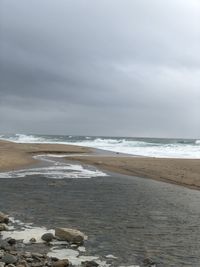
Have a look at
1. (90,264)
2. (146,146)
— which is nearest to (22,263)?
(90,264)

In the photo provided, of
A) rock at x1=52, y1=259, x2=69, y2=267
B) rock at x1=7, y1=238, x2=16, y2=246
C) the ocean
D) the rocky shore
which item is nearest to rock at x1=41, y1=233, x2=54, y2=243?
the rocky shore

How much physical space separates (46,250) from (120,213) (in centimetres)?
506

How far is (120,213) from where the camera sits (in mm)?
14586

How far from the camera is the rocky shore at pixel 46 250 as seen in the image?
28.7 ft

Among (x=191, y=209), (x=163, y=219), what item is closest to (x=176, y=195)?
(x=191, y=209)

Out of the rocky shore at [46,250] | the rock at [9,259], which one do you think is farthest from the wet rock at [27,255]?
the rock at [9,259]

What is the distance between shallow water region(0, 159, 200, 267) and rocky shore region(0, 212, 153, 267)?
350 millimetres

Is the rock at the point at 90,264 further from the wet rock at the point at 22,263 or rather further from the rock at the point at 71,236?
the rock at the point at 71,236

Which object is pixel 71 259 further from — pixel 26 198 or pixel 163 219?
pixel 26 198

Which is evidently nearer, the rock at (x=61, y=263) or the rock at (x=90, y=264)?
the rock at (x=61, y=263)

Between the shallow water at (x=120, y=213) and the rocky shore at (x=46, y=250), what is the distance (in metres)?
0.35

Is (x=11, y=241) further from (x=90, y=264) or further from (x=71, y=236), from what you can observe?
(x=90, y=264)

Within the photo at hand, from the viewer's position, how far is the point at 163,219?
542 inches

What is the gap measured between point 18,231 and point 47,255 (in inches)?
95.9
